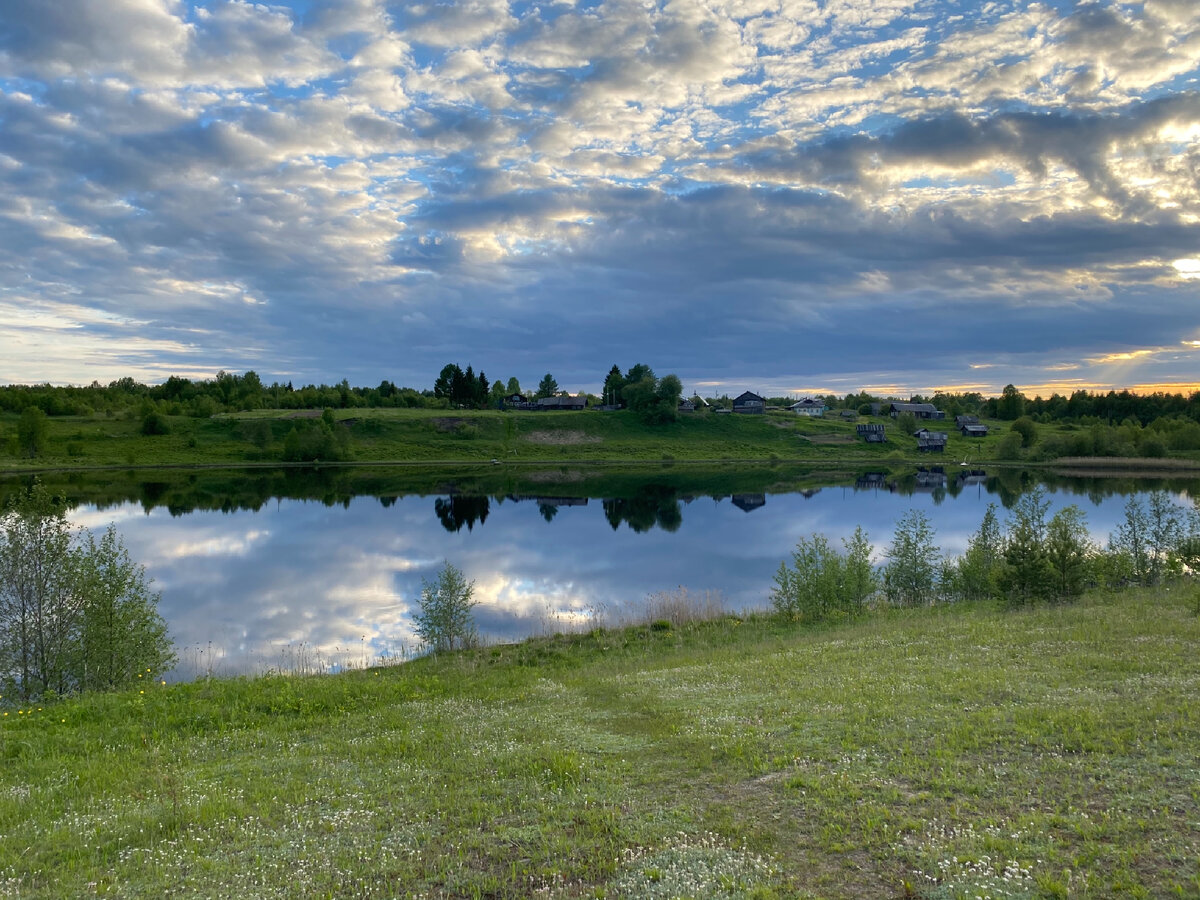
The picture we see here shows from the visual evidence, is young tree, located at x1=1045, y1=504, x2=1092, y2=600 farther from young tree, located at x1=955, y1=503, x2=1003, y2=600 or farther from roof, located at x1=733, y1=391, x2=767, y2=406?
roof, located at x1=733, y1=391, x2=767, y2=406

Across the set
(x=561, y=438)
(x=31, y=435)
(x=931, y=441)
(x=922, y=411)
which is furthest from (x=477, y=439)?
(x=922, y=411)

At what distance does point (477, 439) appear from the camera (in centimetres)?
15088

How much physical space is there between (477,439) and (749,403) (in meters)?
77.6

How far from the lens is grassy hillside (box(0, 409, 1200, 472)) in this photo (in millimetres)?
131000

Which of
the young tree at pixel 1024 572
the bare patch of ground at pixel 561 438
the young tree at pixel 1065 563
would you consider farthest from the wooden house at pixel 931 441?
the young tree at pixel 1024 572

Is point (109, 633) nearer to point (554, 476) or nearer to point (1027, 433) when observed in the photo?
point (554, 476)

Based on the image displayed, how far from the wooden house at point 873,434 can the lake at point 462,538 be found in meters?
37.0

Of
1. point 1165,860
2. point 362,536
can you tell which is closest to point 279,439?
point 362,536

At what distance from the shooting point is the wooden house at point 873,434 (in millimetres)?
158825

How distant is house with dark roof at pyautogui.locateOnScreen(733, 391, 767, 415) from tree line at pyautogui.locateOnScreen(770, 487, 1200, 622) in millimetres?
148164

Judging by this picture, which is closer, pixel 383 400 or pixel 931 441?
pixel 931 441

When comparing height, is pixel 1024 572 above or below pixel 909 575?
above

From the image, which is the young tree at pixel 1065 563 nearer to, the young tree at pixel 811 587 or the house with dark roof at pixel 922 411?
the young tree at pixel 811 587

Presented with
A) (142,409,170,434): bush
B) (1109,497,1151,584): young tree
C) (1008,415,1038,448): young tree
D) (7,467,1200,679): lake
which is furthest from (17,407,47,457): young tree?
(1008,415,1038,448): young tree
